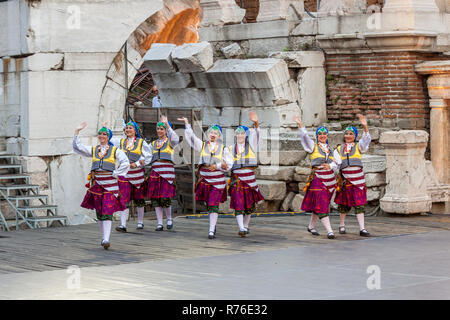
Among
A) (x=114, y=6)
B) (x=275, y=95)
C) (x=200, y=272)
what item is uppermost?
(x=114, y=6)

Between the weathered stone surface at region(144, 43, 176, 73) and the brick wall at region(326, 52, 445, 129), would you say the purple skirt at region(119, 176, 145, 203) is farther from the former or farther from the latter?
the brick wall at region(326, 52, 445, 129)

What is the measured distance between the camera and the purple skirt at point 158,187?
14.6 meters

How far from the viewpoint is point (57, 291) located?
9367 millimetres

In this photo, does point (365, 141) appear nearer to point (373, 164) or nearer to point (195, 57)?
point (373, 164)

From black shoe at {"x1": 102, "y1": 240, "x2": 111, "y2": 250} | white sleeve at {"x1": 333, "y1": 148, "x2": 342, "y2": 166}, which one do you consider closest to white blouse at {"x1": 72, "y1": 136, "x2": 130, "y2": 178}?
black shoe at {"x1": 102, "y1": 240, "x2": 111, "y2": 250}

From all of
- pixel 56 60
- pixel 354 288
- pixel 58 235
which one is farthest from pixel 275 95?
pixel 354 288

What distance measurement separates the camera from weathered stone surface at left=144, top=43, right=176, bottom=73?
18.1 m

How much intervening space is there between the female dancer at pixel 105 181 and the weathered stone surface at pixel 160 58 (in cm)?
527

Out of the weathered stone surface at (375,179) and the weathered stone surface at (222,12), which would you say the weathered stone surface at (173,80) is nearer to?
the weathered stone surface at (222,12)

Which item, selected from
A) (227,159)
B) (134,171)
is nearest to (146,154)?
(134,171)

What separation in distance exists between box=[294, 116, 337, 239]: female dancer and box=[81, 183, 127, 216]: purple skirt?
2451 millimetres

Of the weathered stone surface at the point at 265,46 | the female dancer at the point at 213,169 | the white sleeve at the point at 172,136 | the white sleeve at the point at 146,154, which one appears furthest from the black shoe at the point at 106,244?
the weathered stone surface at the point at 265,46
